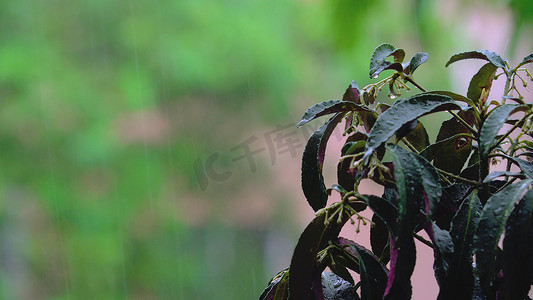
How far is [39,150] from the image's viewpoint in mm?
1274

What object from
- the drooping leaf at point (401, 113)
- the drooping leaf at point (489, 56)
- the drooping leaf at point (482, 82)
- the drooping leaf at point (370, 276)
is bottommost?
the drooping leaf at point (370, 276)

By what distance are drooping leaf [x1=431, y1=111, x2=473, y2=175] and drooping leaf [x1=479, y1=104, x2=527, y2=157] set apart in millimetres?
136

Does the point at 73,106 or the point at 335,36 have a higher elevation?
the point at 335,36

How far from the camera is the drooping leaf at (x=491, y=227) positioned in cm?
47

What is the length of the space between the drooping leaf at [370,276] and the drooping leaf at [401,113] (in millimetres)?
145

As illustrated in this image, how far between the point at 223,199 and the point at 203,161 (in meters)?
0.11

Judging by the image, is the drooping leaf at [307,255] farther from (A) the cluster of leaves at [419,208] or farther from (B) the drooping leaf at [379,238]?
(B) the drooping leaf at [379,238]

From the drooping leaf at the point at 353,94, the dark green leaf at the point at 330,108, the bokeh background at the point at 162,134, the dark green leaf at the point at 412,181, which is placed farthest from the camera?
the bokeh background at the point at 162,134

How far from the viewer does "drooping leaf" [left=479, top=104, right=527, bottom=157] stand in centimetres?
49

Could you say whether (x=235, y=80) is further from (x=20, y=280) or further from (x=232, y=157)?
(x=20, y=280)

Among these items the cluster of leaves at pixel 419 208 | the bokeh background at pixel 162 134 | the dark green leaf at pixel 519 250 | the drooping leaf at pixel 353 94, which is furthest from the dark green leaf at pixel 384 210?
the bokeh background at pixel 162 134

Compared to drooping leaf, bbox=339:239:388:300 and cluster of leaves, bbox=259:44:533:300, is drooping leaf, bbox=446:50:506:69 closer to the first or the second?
cluster of leaves, bbox=259:44:533:300

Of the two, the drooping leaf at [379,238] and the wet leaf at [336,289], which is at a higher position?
the drooping leaf at [379,238]

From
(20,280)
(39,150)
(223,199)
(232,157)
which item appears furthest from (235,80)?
(20,280)
